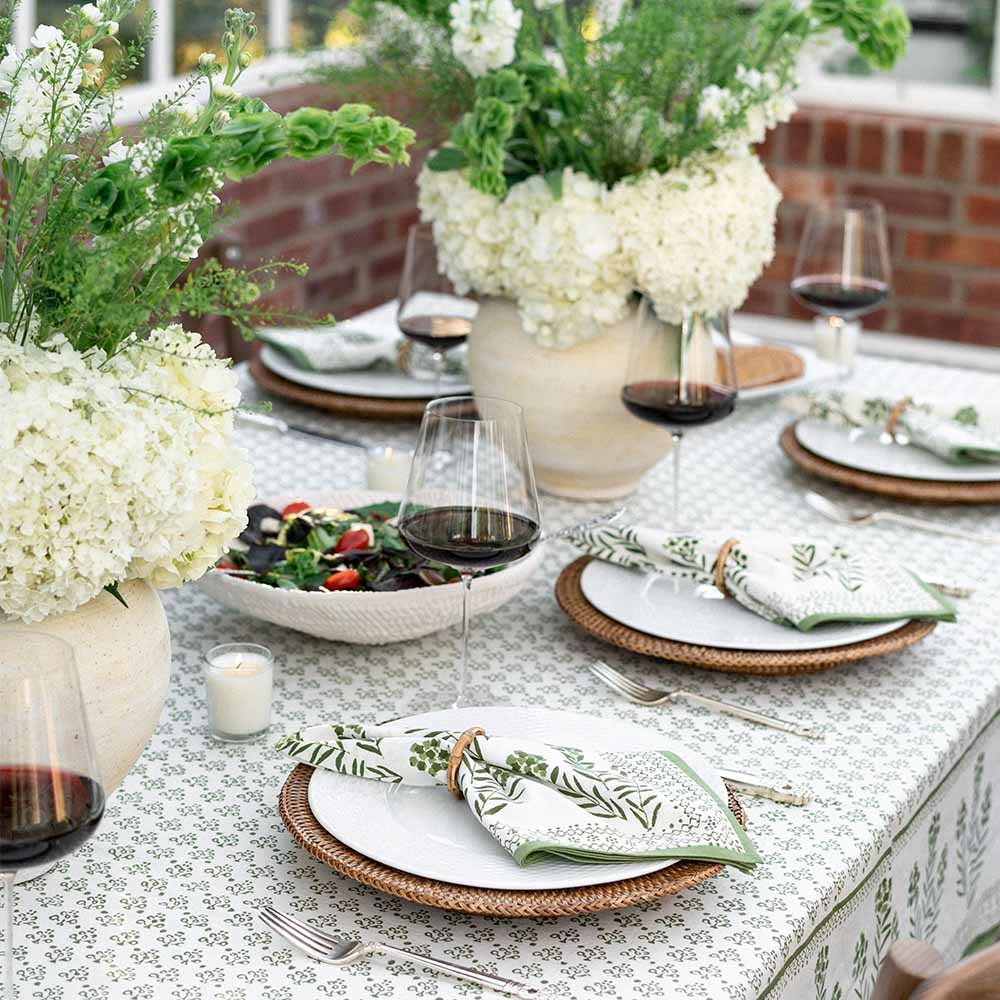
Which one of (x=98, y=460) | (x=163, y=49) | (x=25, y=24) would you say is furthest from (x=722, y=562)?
(x=163, y=49)

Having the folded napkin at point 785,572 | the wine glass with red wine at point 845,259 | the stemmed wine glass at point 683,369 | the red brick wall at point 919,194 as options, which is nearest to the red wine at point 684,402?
the stemmed wine glass at point 683,369

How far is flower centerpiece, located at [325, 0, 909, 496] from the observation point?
5.72ft

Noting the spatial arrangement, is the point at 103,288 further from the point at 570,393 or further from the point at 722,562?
the point at 570,393

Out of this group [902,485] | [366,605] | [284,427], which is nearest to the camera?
[366,605]

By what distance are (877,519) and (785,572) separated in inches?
15.4

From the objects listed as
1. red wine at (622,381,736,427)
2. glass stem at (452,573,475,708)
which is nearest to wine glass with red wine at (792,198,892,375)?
red wine at (622,381,736,427)

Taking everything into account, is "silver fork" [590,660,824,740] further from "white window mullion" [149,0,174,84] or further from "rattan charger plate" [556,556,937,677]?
"white window mullion" [149,0,174,84]

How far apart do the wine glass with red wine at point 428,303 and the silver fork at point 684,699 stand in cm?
61

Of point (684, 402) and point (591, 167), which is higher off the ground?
point (591, 167)

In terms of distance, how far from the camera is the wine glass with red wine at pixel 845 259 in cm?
216

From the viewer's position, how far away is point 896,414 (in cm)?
202

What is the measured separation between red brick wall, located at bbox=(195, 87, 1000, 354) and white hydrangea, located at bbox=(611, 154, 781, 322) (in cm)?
193

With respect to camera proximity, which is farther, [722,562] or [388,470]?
[388,470]

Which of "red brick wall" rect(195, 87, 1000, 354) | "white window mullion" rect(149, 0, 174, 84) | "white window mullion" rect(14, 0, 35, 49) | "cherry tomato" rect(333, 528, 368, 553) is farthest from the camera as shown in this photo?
"red brick wall" rect(195, 87, 1000, 354)
